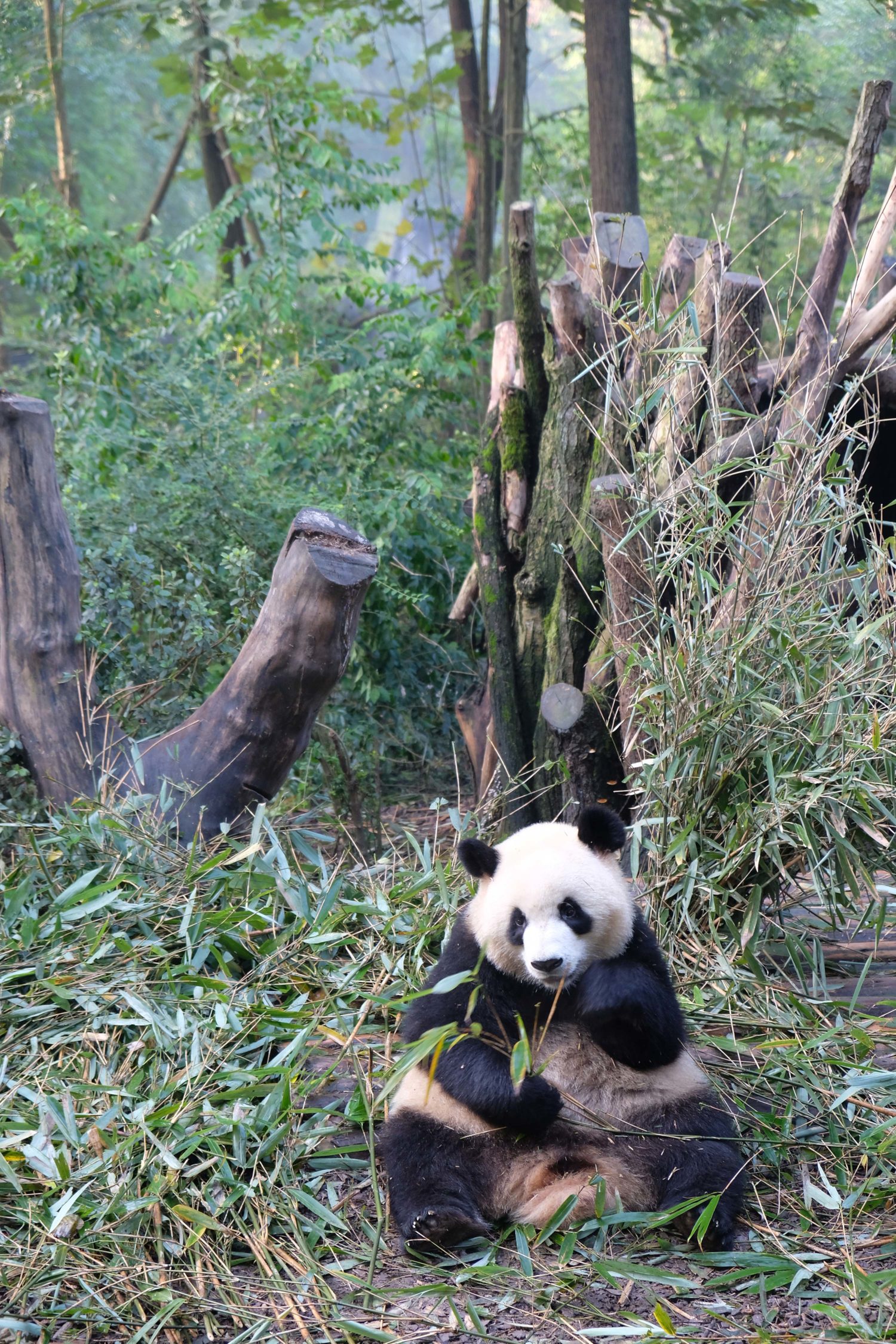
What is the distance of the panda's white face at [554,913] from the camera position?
2244 mm

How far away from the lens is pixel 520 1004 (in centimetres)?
238

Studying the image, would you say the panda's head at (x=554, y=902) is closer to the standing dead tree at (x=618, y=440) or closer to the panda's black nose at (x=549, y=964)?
the panda's black nose at (x=549, y=964)

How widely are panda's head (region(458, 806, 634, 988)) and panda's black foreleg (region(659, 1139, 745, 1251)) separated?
0.41m

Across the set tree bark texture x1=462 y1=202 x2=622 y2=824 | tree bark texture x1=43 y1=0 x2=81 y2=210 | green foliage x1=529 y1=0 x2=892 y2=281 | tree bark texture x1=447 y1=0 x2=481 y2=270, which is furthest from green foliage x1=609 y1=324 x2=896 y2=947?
tree bark texture x1=43 y1=0 x2=81 y2=210

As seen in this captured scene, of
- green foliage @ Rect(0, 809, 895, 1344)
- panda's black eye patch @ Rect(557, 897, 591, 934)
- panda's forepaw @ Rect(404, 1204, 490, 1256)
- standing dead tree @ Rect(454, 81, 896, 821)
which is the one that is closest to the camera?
green foliage @ Rect(0, 809, 895, 1344)

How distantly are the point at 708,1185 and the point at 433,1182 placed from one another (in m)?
0.54

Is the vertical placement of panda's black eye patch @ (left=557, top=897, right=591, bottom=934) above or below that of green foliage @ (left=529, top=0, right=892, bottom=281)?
below

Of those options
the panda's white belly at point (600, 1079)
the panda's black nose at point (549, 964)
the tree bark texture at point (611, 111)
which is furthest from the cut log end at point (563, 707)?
the tree bark texture at point (611, 111)

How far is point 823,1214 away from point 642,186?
9565mm

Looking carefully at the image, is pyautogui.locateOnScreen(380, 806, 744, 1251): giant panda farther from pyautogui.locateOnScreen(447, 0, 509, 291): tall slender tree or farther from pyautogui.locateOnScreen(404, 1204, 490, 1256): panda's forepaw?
pyautogui.locateOnScreen(447, 0, 509, 291): tall slender tree

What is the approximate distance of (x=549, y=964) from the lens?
2193mm

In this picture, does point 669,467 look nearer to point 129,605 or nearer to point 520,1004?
point 520,1004

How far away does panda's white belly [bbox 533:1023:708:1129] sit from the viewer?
2338 mm

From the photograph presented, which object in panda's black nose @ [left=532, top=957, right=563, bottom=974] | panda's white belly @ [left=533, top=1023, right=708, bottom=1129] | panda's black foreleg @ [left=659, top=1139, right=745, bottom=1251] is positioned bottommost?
panda's black foreleg @ [left=659, top=1139, right=745, bottom=1251]
